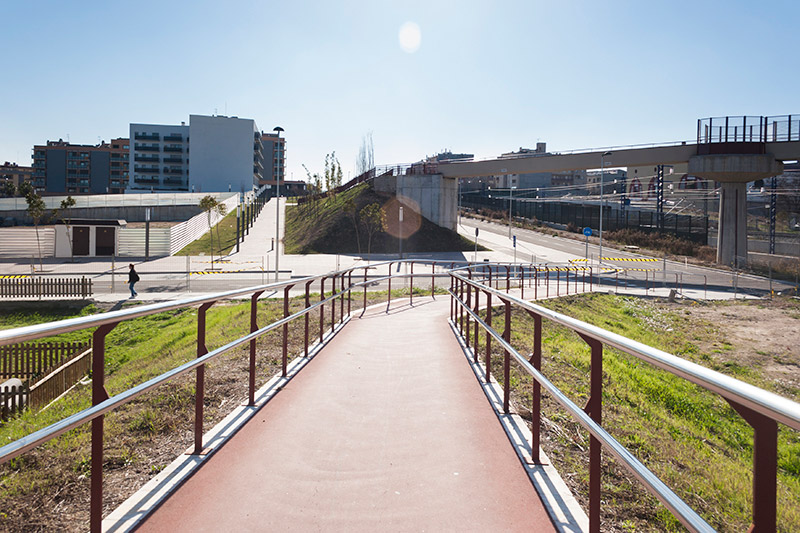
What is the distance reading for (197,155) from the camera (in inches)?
3927

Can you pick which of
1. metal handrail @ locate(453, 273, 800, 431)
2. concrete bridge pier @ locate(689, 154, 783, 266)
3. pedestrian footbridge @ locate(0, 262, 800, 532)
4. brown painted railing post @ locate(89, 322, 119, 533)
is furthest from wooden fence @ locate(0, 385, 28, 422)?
concrete bridge pier @ locate(689, 154, 783, 266)

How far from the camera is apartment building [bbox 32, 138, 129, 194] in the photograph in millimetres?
127375

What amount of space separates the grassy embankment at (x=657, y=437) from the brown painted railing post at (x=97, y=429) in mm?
2753

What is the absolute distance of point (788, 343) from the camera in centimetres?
1659

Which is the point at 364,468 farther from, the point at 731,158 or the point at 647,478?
the point at 731,158

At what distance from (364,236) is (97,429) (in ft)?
145

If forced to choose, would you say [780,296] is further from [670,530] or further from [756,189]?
[756,189]

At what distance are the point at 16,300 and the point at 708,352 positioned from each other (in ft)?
76.2

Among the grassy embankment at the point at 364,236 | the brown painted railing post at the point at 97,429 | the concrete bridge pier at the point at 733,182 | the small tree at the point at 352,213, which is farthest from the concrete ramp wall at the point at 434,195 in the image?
the brown painted railing post at the point at 97,429

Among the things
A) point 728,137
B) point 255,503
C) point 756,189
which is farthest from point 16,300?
point 756,189

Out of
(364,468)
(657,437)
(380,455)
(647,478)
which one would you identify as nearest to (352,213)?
(657,437)

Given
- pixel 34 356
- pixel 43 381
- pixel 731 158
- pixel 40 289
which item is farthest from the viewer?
pixel 731 158

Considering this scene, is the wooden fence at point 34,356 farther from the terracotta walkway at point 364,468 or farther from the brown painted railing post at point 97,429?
the brown painted railing post at point 97,429

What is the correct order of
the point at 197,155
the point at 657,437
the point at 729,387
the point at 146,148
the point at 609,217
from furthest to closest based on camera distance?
1. the point at 146,148
2. the point at 197,155
3. the point at 609,217
4. the point at 657,437
5. the point at 729,387
